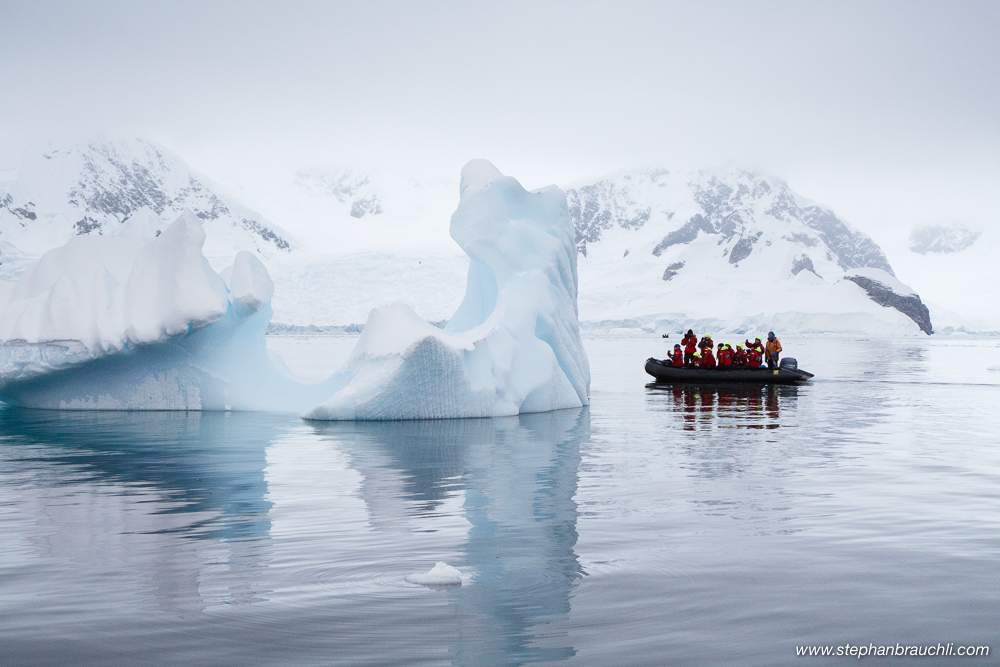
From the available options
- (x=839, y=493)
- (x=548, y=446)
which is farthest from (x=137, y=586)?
(x=548, y=446)

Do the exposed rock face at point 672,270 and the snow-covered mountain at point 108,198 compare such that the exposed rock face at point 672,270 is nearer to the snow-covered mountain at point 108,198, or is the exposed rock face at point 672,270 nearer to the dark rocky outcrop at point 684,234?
the dark rocky outcrop at point 684,234

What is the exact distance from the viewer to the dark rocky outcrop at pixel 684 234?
178325 millimetres

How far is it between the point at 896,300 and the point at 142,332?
105 metres

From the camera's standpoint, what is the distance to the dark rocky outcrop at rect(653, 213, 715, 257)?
178325 millimetres

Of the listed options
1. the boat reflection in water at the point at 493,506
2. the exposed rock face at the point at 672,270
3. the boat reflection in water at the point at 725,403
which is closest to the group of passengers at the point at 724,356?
the boat reflection in water at the point at 725,403

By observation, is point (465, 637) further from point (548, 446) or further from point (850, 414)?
point (850, 414)

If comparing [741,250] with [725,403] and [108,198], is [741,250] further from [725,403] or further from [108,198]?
[725,403]

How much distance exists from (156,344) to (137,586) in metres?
10.8

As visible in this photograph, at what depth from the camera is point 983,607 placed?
5.32 m

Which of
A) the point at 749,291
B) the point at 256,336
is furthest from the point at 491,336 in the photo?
the point at 749,291

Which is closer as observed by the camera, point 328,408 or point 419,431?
point 419,431

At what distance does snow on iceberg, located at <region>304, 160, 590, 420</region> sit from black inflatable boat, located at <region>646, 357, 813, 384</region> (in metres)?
7.46

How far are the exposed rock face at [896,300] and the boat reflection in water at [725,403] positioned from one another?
86275mm

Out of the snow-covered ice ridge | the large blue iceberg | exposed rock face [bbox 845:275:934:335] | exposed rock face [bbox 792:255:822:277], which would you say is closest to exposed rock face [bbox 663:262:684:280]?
the snow-covered ice ridge
